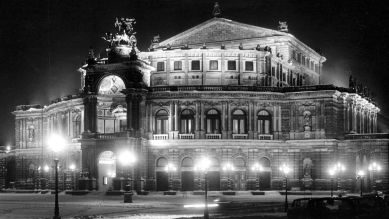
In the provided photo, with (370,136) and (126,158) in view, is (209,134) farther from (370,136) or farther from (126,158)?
(370,136)

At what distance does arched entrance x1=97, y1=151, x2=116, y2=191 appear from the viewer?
92.0 meters

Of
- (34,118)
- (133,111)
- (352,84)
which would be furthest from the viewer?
(34,118)

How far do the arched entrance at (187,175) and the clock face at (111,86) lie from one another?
12745mm

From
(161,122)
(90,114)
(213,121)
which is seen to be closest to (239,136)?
(213,121)

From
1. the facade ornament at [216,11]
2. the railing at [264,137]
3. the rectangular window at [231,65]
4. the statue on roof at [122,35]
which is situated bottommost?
the railing at [264,137]

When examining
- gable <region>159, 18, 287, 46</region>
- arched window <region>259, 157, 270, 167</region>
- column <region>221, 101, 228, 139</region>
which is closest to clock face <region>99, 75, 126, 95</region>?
column <region>221, 101, 228, 139</region>

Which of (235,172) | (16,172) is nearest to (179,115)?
(235,172)

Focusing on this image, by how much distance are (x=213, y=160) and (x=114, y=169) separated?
42.1ft

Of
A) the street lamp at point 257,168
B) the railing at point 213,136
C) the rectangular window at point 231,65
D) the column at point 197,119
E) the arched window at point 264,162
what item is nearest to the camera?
the column at point 197,119

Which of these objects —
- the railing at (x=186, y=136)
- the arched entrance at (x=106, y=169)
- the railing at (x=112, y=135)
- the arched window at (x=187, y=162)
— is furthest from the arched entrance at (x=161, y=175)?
the railing at (x=112, y=135)

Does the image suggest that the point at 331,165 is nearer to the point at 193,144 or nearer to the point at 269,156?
the point at 269,156

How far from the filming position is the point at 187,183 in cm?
9238

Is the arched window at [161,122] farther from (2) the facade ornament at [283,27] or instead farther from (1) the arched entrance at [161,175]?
(2) the facade ornament at [283,27]

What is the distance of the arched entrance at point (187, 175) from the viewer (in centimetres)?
9225
